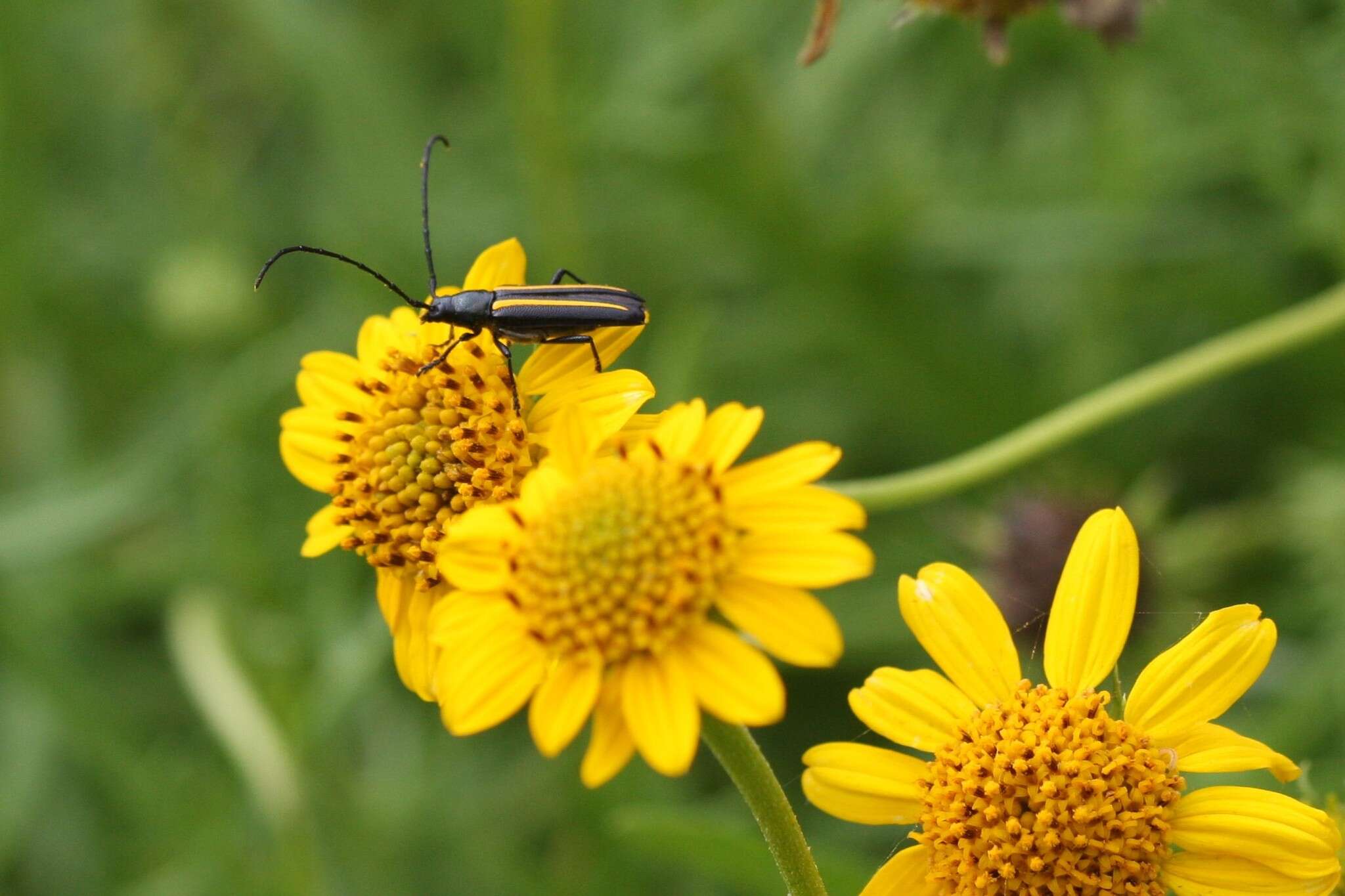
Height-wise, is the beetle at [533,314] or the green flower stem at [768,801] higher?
the beetle at [533,314]

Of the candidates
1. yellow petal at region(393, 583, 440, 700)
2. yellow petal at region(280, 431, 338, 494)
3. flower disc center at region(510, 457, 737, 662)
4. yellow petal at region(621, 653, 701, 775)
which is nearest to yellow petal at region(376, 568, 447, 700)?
yellow petal at region(393, 583, 440, 700)

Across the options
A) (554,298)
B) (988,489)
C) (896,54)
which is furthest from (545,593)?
(896,54)

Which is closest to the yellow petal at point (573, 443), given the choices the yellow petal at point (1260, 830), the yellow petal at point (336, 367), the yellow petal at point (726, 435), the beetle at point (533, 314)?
the yellow petal at point (726, 435)

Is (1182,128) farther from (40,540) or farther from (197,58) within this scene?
(197,58)

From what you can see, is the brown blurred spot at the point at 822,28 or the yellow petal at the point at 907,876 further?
the brown blurred spot at the point at 822,28

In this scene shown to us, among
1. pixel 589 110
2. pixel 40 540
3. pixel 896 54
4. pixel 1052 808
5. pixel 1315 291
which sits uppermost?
pixel 896 54

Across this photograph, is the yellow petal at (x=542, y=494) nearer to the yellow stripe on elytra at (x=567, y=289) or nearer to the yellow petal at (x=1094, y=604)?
the yellow stripe on elytra at (x=567, y=289)
